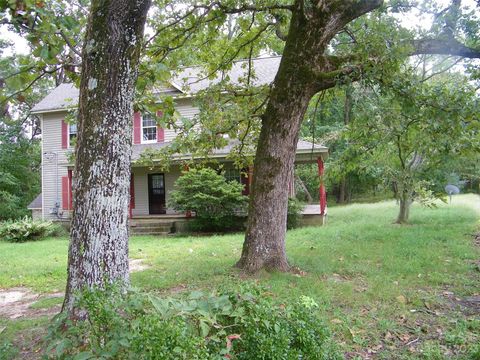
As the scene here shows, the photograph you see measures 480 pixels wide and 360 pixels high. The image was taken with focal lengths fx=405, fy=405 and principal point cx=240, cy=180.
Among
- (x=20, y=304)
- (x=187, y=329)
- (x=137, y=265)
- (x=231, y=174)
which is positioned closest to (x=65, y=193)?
(x=231, y=174)

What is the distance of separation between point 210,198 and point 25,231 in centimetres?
751

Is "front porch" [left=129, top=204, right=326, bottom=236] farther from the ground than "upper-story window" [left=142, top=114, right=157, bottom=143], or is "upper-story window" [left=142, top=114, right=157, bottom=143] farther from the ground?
"upper-story window" [left=142, top=114, right=157, bottom=143]

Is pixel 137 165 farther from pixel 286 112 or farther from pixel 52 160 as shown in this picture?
pixel 286 112

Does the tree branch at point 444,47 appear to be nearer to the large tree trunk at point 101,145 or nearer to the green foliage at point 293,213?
the large tree trunk at point 101,145

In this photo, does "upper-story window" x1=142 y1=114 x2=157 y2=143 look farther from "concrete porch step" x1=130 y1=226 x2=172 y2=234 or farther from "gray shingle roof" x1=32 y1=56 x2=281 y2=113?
"concrete porch step" x1=130 y1=226 x2=172 y2=234

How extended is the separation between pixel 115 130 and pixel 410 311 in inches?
166

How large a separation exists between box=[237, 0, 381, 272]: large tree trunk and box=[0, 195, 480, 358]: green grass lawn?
1.68ft

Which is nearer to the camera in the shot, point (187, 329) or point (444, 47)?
point (187, 329)

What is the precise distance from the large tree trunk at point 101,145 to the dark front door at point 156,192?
15934mm

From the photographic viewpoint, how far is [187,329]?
7.00 feet

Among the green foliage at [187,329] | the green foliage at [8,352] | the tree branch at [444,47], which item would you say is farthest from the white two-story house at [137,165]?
the green foliage at [187,329]

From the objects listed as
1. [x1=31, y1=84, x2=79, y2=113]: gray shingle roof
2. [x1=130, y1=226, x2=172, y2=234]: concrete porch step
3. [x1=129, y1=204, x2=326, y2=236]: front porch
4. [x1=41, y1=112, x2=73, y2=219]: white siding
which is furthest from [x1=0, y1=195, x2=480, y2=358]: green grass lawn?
[x1=31, y1=84, x2=79, y2=113]: gray shingle roof

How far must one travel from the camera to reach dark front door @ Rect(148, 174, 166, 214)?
19266mm

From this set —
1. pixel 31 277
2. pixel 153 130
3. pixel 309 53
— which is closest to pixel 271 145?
pixel 309 53
